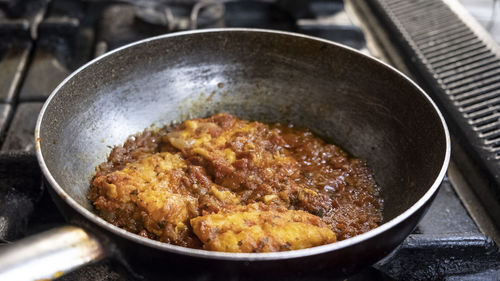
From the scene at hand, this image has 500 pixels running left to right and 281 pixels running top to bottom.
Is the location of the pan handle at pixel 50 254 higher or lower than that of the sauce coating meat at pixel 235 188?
higher

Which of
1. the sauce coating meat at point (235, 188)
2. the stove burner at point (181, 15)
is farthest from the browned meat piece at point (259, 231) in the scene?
the stove burner at point (181, 15)

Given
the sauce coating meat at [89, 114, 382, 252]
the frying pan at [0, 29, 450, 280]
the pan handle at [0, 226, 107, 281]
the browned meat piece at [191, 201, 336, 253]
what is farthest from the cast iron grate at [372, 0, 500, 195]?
the pan handle at [0, 226, 107, 281]

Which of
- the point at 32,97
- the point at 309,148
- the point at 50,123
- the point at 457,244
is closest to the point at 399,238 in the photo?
the point at 457,244

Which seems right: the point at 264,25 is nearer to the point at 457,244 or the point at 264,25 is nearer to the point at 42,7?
the point at 42,7

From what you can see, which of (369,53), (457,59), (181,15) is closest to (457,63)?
(457,59)

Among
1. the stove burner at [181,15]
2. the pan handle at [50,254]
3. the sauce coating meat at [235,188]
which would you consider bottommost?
the sauce coating meat at [235,188]

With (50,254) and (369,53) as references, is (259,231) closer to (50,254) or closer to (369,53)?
(50,254)

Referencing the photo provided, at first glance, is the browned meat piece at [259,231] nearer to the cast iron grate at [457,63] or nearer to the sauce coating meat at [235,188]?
the sauce coating meat at [235,188]
